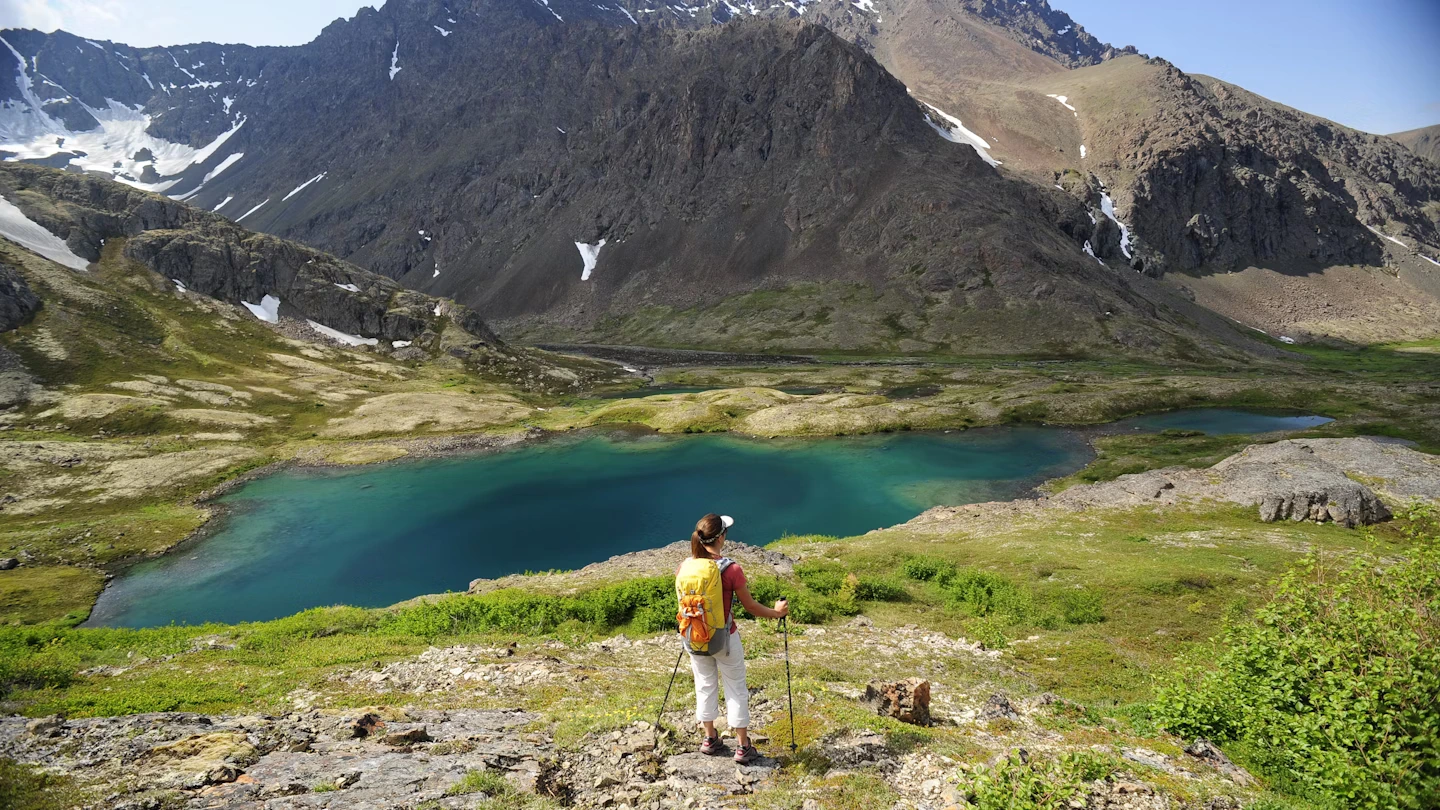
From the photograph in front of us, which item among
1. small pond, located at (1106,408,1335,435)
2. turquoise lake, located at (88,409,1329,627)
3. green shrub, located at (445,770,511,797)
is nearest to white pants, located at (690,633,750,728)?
green shrub, located at (445,770,511,797)

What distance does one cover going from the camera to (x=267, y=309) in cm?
14650

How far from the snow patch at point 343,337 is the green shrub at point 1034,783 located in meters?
164

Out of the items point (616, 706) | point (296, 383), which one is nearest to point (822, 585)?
point (616, 706)

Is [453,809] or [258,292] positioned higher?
[258,292]

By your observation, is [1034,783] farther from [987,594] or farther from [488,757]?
[987,594]

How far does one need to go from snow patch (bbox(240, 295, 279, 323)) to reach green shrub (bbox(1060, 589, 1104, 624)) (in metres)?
168

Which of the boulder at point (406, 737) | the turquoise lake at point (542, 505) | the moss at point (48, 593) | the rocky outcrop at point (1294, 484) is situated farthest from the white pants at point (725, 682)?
the moss at point (48, 593)

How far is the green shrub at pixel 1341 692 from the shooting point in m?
8.86

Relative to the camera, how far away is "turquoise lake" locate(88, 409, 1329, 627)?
4497 cm

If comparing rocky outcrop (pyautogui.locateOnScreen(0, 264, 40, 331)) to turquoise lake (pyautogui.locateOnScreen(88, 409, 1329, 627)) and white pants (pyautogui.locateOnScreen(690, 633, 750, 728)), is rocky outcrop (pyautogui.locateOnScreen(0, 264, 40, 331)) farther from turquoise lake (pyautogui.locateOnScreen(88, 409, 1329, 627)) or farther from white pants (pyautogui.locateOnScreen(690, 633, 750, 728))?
white pants (pyautogui.locateOnScreen(690, 633, 750, 728))

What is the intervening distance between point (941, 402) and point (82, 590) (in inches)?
3834

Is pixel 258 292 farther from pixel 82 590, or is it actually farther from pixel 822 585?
pixel 822 585

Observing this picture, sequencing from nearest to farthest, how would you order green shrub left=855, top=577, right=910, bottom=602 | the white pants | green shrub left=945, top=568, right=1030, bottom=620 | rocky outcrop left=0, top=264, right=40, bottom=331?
1. the white pants
2. green shrub left=945, top=568, right=1030, bottom=620
3. green shrub left=855, top=577, right=910, bottom=602
4. rocky outcrop left=0, top=264, right=40, bottom=331

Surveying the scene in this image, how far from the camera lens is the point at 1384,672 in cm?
949
